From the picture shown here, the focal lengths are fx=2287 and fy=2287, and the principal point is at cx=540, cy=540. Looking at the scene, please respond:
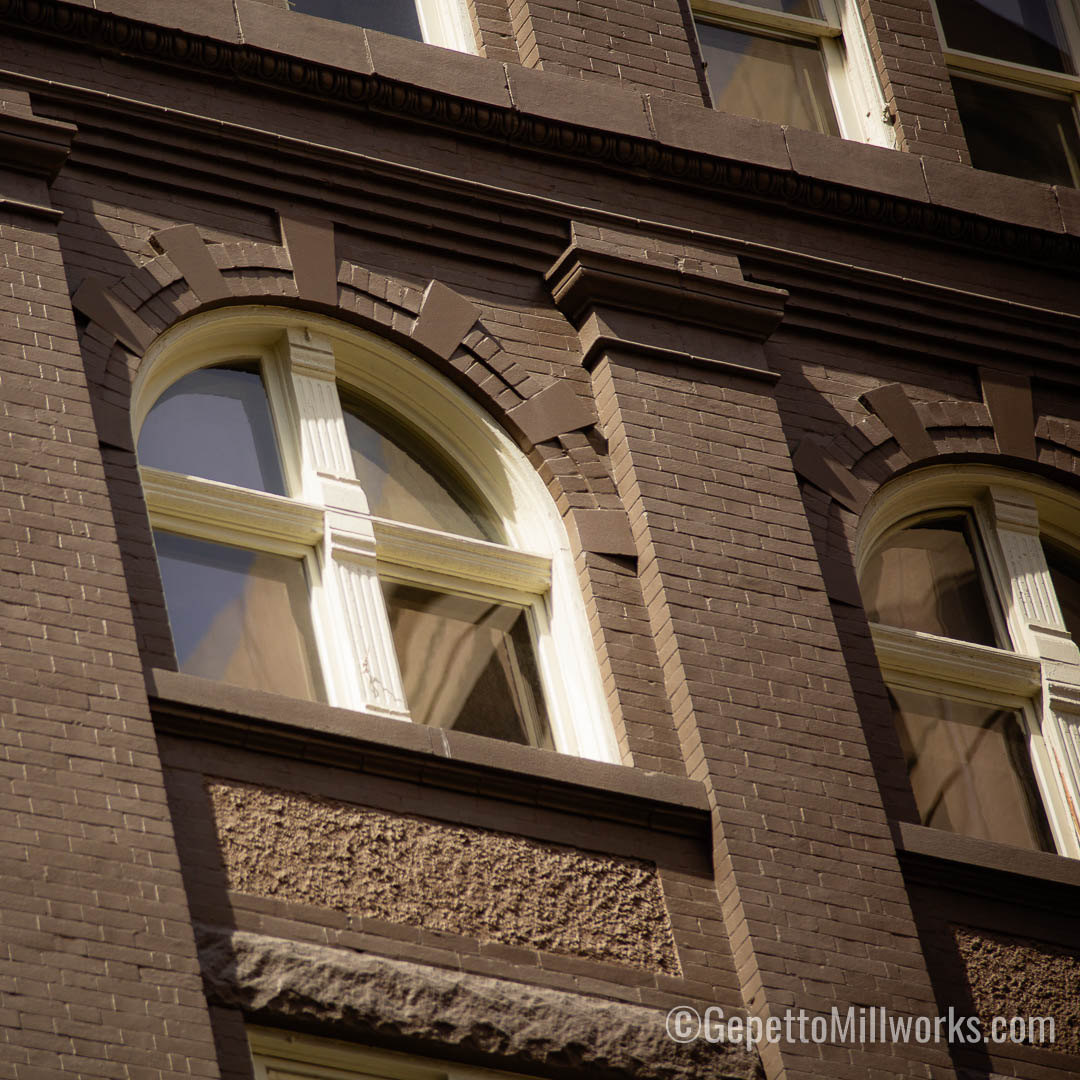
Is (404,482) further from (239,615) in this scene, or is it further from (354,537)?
(239,615)

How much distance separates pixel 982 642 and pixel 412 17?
5165mm

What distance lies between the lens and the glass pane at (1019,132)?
1569cm

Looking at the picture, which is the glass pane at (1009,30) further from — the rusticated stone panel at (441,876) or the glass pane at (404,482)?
the rusticated stone panel at (441,876)

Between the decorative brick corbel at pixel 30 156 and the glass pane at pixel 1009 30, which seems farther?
the glass pane at pixel 1009 30

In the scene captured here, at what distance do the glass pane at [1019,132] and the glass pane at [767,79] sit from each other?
109 cm

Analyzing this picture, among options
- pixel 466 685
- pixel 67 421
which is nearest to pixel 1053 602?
pixel 466 685

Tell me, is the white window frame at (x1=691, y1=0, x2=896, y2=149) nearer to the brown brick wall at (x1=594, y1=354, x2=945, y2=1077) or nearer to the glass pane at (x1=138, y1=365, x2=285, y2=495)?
the brown brick wall at (x1=594, y1=354, x2=945, y2=1077)

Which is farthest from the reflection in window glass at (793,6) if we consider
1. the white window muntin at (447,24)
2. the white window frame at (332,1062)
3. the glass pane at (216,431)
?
the white window frame at (332,1062)

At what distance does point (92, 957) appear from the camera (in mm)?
8695

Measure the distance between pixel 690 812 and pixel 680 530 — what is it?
5.59ft

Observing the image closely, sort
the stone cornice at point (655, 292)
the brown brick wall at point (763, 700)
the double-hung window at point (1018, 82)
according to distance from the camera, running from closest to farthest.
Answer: the brown brick wall at point (763, 700) → the stone cornice at point (655, 292) → the double-hung window at point (1018, 82)

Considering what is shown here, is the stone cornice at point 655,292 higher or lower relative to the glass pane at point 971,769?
higher

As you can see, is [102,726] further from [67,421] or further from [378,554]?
[378,554]

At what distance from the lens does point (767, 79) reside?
49.7 ft
